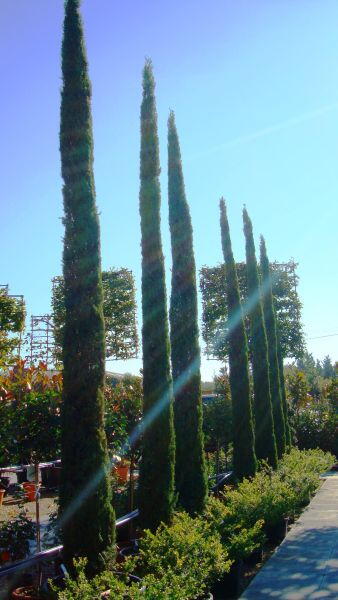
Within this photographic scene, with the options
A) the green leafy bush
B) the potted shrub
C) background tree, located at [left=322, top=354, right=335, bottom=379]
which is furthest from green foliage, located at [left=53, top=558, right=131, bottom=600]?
background tree, located at [left=322, top=354, right=335, bottom=379]

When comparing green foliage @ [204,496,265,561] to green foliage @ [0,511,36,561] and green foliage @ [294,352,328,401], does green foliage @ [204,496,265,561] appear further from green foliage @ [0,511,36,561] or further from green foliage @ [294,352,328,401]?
green foliage @ [294,352,328,401]

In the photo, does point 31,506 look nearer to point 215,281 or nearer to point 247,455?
point 247,455

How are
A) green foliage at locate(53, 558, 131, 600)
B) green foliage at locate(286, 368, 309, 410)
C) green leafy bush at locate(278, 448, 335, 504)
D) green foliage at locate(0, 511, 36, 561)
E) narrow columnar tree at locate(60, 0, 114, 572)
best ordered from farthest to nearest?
1. green foliage at locate(286, 368, 309, 410)
2. green leafy bush at locate(278, 448, 335, 504)
3. green foliage at locate(0, 511, 36, 561)
4. narrow columnar tree at locate(60, 0, 114, 572)
5. green foliage at locate(53, 558, 131, 600)

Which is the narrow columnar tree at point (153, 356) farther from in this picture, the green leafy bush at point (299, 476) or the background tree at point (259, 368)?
the background tree at point (259, 368)

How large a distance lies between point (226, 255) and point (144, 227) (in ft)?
17.5

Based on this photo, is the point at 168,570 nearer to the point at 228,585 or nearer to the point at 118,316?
the point at 228,585

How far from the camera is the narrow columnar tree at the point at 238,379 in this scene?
1238 centimetres

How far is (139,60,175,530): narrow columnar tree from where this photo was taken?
756cm

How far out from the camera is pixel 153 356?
8125mm

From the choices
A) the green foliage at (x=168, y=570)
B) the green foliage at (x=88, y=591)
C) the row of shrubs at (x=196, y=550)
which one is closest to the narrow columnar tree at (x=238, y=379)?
the row of shrubs at (x=196, y=550)

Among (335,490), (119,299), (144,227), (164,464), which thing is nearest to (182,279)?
(144,227)

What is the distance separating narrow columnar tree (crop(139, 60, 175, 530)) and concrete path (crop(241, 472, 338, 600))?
1570 millimetres

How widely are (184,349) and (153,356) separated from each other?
69.6 inches

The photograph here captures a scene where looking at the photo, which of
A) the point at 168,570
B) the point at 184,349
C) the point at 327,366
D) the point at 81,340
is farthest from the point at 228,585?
the point at 327,366
